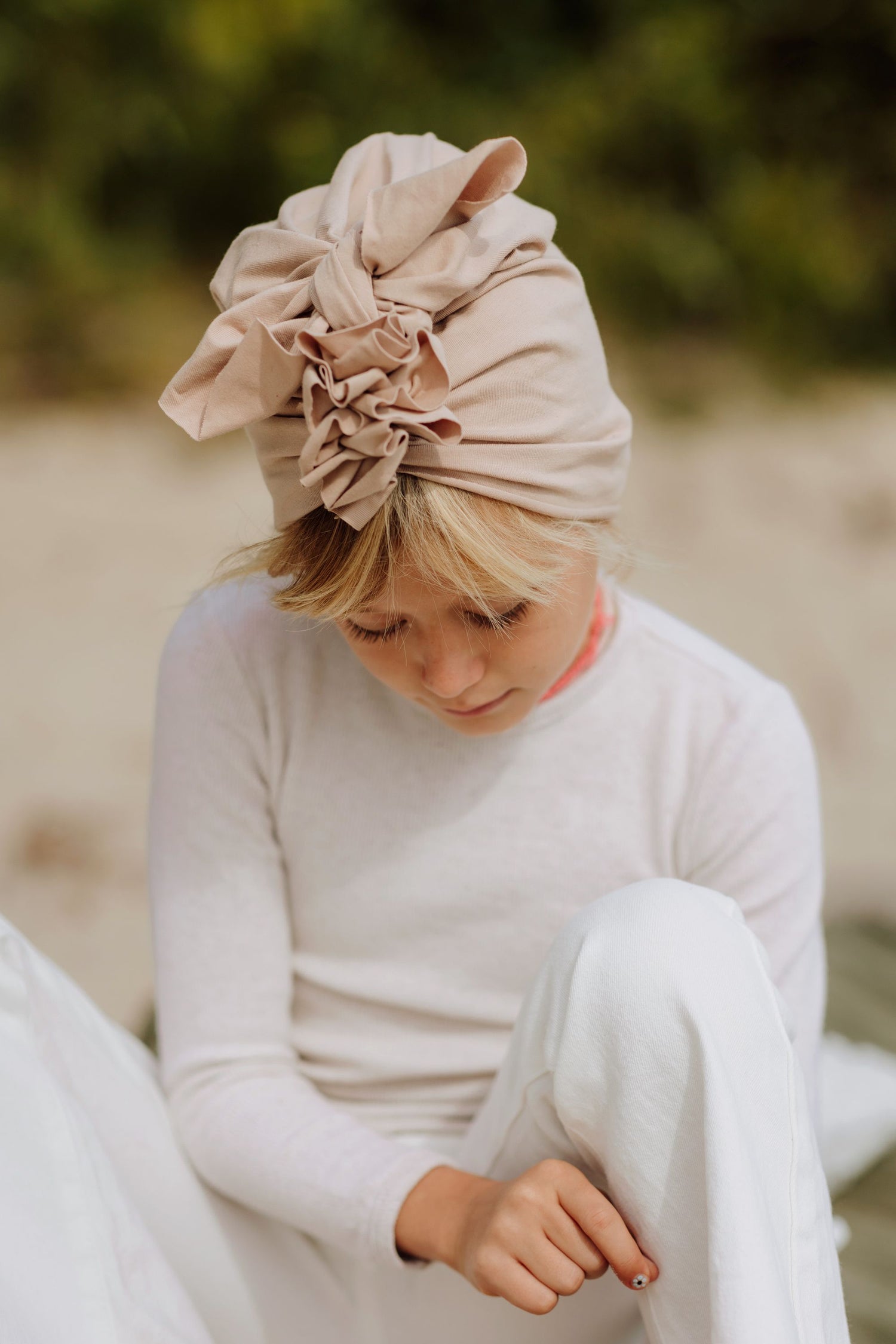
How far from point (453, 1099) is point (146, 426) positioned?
2.73m

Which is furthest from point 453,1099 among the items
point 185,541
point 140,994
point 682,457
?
point 682,457

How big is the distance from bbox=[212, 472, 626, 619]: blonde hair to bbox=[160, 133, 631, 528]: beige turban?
0.04ft

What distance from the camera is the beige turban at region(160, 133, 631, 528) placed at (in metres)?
0.83

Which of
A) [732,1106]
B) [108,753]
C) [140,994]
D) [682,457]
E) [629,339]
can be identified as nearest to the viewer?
[732,1106]

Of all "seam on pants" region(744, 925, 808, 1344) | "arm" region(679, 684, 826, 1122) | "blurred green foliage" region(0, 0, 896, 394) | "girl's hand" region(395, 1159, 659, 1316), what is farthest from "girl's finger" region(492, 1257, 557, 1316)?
"blurred green foliage" region(0, 0, 896, 394)

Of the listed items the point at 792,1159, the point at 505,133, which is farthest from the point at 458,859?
the point at 505,133

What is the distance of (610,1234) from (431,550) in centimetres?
45

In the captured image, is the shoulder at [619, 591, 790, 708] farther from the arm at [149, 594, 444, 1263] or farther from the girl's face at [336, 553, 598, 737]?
the arm at [149, 594, 444, 1263]

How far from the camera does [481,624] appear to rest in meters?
0.94

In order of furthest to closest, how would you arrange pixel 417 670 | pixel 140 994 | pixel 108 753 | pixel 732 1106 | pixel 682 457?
pixel 682 457, pixel 108 753, pixel 140 994, pixel 417 670, pixel 732 1106

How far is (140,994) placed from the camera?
2037mm

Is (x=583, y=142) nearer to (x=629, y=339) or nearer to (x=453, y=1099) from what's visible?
(x=629, y=339)

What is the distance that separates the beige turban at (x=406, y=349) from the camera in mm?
833

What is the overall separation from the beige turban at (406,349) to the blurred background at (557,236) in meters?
2.08
